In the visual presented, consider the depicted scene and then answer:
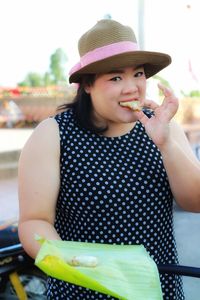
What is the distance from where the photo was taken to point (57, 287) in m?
1.28

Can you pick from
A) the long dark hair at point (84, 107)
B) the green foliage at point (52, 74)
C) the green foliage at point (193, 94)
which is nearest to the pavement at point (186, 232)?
the long dark hair at point (84, 107)

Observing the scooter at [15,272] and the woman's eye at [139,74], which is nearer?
the woman's eye at [139,74]

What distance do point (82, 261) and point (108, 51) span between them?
0.63 m

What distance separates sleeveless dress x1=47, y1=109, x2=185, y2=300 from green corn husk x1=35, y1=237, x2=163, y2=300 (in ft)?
0.81

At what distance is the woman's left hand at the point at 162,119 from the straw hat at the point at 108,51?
0.39 ft

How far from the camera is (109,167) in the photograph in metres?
1.24

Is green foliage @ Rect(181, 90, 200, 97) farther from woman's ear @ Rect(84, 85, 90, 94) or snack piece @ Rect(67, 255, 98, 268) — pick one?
snack piece @ Rect(67, 255, 98, 268)

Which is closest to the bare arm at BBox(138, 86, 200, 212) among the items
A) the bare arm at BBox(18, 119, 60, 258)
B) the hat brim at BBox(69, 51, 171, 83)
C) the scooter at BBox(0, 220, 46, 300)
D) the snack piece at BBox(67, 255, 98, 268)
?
the hat brim at BBox(69, 51, 171, 83)

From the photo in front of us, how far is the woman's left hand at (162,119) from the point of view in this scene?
117cm

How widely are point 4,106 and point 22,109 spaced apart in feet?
1.78

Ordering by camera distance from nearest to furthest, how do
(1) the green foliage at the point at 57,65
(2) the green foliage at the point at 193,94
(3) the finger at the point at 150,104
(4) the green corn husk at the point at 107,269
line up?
(4) the green corn husk at the point at 107,269
(3) the finger at the point at 150,104
(2) the green foliage at the point at 193,94
(1) the green foliage at the point at 57,65

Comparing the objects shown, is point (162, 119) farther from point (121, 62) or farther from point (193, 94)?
point (193, 94)

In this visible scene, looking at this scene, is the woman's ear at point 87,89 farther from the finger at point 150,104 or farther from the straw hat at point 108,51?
the finger at point 150,104

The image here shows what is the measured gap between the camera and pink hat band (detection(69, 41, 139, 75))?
1208mm
